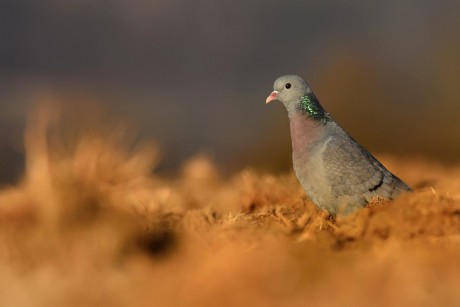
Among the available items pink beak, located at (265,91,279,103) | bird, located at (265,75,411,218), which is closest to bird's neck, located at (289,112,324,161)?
bird, located at (265,75,411,218)

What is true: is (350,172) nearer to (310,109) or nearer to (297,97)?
(310,109)

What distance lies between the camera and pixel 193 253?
10.2 ft

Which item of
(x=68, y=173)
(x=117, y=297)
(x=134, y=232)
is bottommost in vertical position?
(x=117, y=297)

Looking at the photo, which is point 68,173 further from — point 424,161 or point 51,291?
point 424,161

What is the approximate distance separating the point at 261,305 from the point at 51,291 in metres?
0.86

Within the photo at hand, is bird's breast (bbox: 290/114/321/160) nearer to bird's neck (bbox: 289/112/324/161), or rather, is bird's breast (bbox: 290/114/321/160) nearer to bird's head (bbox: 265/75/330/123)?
bird's neck (bbox: 289/112/324/161)

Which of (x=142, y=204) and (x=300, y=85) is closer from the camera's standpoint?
(x=142, y=204)

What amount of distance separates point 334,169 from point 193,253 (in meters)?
4.12

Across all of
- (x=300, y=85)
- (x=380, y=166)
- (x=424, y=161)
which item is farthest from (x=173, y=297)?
(x=424, y=161)

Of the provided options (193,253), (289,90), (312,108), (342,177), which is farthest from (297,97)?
(193,253)

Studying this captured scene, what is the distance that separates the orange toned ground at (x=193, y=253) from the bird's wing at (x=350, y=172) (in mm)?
2735

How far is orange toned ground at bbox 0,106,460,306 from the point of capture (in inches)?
104

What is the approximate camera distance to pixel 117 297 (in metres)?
2.68

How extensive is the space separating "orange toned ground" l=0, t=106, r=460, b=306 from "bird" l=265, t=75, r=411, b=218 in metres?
2.73
